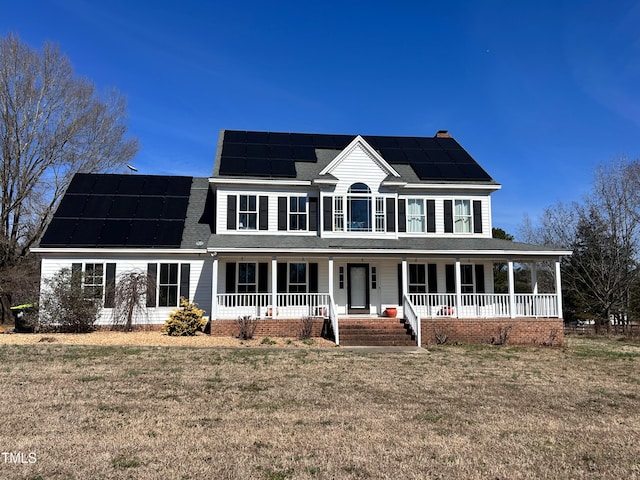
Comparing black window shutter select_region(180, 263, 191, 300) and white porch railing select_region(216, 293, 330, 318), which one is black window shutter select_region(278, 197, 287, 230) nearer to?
white porch railing select_region(216, 293, 330, 318)

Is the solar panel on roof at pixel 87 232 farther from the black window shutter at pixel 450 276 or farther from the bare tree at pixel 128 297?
the black window shutter at pixel 450 276

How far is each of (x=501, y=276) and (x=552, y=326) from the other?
22562 millimetres

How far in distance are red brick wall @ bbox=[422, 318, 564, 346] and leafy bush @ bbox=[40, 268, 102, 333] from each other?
40.3 ft

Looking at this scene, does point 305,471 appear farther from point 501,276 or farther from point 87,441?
point 501,276

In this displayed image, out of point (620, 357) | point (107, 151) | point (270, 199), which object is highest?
point (107, 151)

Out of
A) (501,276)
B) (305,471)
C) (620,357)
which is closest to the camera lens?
(305,471)

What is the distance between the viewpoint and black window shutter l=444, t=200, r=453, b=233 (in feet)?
71.4

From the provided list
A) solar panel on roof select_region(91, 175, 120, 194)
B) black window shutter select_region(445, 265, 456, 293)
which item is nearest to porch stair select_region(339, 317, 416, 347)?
black window shutter select_region(445, 265, 456, 293)

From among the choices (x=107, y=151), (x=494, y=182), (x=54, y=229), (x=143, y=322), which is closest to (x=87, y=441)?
(x=143, y=322)

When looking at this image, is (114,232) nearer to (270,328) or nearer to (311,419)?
(270,328)

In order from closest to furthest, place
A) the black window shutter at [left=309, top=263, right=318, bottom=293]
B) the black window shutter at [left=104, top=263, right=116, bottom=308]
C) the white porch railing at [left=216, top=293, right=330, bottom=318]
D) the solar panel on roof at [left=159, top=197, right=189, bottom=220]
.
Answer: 1. the white porch railing at [left=216, top=293, right=330, bottom=318]
2. the black window shutter at [left=104, top=263, right=116, bottom=308]
3. the black window shutter at [left=309, top=263, right=318, bottom=293]
4. the solar panel on roof at [left=159, top=197, right=189, bottom=220]

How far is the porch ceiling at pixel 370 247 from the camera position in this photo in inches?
705

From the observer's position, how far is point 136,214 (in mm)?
21391

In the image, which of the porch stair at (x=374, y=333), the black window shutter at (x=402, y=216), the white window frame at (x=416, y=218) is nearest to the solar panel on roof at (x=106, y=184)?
the porch stair at (x=374, y=333)
